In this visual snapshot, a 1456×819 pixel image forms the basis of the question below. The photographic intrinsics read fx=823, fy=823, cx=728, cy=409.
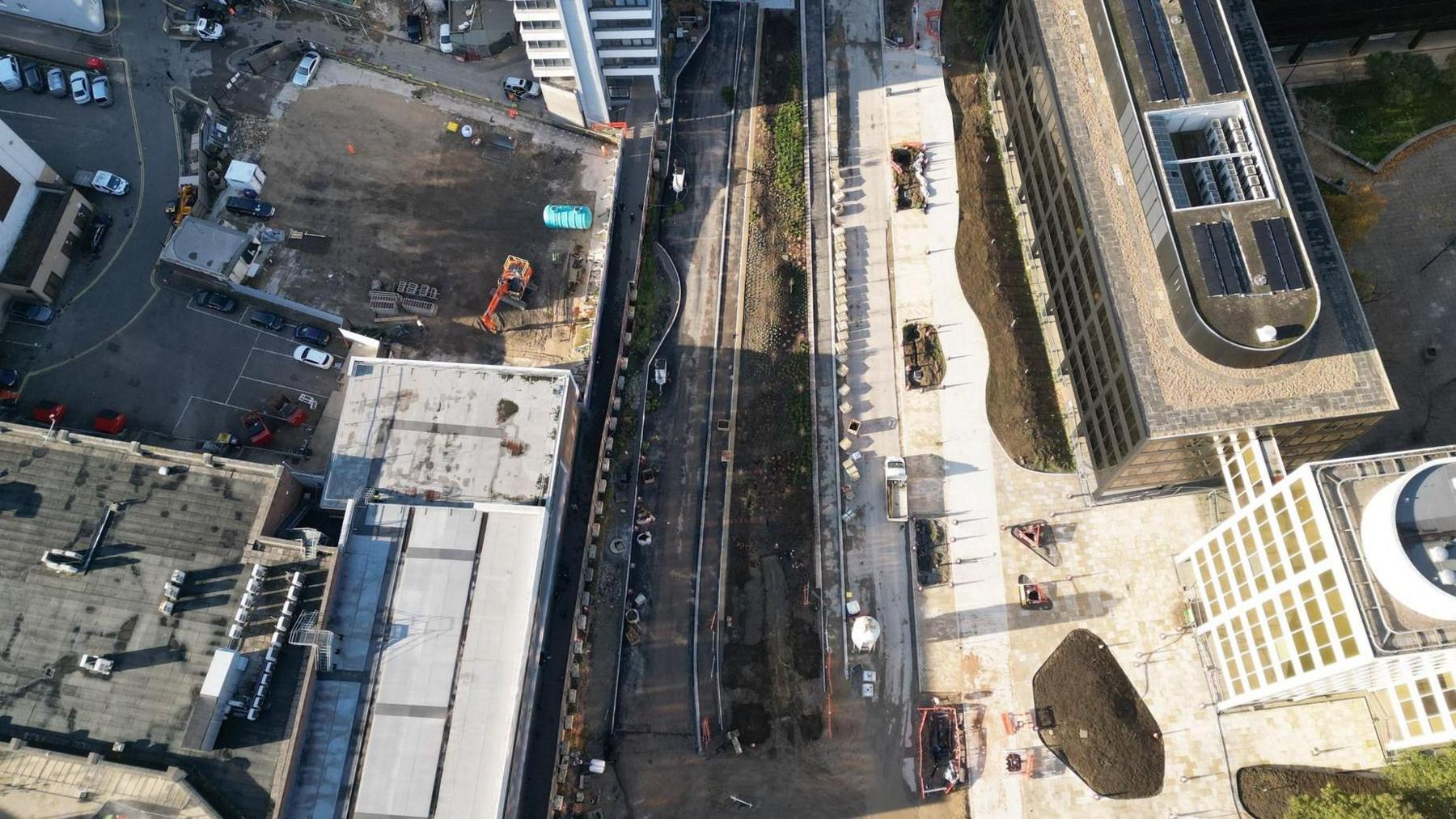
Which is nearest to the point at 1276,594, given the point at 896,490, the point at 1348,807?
the point at 1348,807

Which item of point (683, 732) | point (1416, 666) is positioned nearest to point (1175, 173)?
point (1416, 666)

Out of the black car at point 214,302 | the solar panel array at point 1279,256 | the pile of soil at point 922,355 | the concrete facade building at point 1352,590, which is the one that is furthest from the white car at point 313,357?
the solar panel array at point 1279,256

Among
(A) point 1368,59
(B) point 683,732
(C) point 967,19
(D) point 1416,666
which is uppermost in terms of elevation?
(C) point 967,19

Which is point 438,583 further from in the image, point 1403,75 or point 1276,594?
point 1403,75

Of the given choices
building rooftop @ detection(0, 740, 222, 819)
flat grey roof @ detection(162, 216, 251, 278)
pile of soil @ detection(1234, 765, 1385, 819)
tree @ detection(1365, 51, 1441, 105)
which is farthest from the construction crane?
tree @ detection(1365, 51, 1441, 105)

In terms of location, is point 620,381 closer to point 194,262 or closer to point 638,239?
point 638,239

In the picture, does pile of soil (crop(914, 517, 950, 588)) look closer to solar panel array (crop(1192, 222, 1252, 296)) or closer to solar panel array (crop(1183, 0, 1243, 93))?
solar panel array (crop(1192, 222, 1252, 296))

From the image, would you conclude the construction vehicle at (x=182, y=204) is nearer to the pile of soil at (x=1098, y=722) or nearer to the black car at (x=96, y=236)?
the black car at (x=96, y=236)
